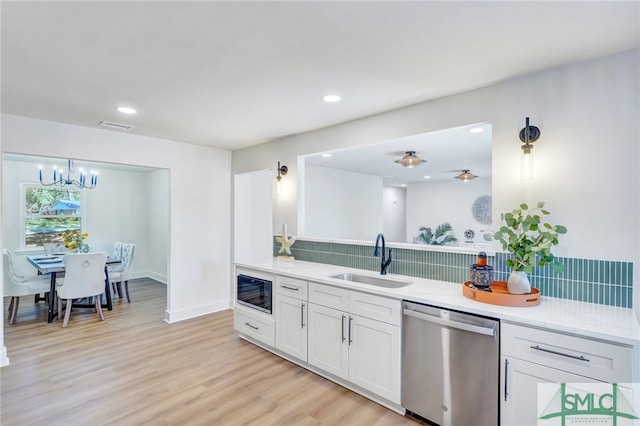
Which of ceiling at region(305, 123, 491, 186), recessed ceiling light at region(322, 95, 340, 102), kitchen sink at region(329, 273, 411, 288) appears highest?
recessed ceiling light at region(322, 95, 340, 102)

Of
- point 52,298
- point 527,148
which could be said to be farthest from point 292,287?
point 52,298

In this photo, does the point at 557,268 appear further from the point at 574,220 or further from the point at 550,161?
the point at 550,161

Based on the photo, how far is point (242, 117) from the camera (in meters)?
3.20

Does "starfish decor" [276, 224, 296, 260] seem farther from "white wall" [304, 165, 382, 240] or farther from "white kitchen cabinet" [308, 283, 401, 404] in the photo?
"white wall" [304, 165, 382, 240]

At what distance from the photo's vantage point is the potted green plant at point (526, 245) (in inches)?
77.5

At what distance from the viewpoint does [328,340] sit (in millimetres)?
2715

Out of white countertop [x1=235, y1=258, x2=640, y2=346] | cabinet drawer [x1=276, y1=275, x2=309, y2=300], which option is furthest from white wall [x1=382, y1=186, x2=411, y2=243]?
white countertop [x1=235, y1=258, x2=640, y2=346]

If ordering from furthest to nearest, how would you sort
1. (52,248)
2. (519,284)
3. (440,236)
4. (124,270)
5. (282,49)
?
1. (440,236)
2. (52,248)
3. (124,270)
4. (519,284)
5. (282,49)

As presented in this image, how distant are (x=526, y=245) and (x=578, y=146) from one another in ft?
2.36

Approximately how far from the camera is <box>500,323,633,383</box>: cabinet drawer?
152 cm

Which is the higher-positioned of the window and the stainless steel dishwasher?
the window

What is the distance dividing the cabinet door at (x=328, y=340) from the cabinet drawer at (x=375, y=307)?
15 centimetres

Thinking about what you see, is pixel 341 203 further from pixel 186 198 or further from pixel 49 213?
pixel 49 213

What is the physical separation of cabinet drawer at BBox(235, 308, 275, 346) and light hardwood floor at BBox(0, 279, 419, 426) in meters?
0.15
